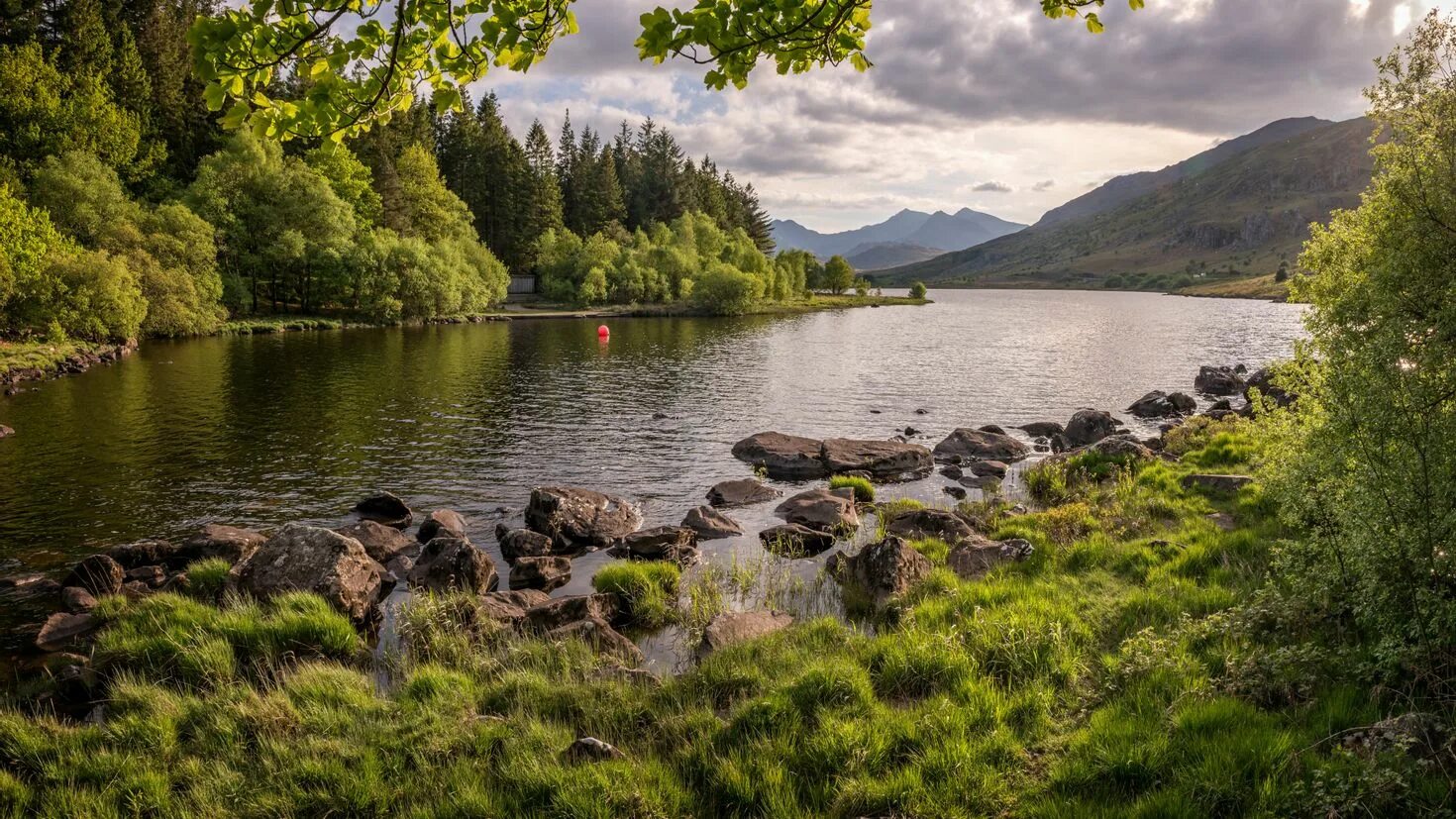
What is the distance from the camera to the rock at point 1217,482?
60.7 feet

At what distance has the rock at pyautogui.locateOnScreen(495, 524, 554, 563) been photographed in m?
18.8

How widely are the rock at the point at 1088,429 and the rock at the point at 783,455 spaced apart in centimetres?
1174

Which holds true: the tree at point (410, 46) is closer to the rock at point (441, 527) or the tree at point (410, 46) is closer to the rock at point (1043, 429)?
the rock at point (441, 527)

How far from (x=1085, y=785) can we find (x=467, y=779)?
615 centimetres

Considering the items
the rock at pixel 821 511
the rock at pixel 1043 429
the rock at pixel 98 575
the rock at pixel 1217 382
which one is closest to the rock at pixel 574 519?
the rock at pixel 821 511

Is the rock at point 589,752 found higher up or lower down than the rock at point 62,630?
higher up

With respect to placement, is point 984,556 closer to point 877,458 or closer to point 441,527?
point 877,458

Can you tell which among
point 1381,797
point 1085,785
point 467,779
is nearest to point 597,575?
point 467,779

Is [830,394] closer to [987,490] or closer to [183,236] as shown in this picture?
[987,490]

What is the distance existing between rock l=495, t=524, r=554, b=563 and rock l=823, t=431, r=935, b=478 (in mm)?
13053

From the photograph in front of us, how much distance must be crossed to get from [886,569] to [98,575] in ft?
57.7

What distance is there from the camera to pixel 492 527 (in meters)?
21.4

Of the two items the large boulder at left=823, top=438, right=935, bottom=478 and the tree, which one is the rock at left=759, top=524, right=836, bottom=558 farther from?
the tree

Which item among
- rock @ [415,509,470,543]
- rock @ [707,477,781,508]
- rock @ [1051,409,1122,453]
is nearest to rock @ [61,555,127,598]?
rock @ [415,509,470,543]
